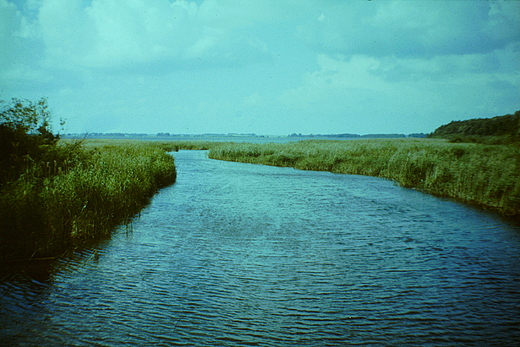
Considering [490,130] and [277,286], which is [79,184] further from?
[490,130]

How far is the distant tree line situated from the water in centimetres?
1648

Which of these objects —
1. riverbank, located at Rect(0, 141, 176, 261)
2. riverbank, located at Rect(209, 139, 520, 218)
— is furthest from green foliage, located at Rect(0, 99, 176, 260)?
riverbank, located at Rect(209, 139, 520, 218)

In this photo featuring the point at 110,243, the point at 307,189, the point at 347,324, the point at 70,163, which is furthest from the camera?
the point at 307,189

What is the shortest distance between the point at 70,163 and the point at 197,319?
42.6 ft

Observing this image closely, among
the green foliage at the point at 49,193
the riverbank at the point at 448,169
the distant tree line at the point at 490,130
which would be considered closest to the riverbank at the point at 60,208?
the green foliage at the point at 49,193

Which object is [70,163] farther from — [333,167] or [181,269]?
[333,167]

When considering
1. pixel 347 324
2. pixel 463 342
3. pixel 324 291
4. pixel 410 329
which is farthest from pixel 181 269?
pixel 463 342

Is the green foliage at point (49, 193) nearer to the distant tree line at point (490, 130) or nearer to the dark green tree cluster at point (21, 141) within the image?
the dark green tree cluster at point (21, 141)

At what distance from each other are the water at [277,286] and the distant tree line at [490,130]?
54.1ft

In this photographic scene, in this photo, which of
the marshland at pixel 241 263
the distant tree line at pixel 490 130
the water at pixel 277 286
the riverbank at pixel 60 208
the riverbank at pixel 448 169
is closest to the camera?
the water at pixel 277 286

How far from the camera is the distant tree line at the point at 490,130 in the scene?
2899cm

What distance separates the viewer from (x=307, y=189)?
84.1ft

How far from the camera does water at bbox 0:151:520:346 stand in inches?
260

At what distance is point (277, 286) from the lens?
345 inches
